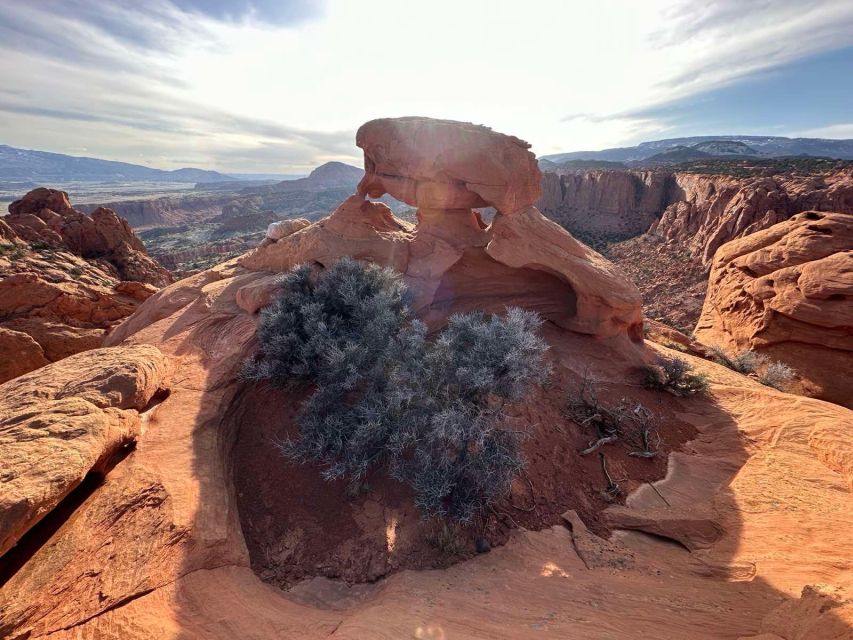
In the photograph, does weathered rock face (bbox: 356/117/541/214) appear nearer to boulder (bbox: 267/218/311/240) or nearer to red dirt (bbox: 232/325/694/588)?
boulder (bbox: 267/218/311/240)

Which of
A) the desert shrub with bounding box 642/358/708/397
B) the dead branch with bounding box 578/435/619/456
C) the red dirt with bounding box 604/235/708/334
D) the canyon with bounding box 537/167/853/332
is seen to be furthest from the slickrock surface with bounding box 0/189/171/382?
the canyon with bounding box 537/167/853/332

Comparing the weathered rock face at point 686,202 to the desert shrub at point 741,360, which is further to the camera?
the weathered rock face at point 686,202

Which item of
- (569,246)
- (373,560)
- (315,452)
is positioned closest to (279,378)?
(315,452)

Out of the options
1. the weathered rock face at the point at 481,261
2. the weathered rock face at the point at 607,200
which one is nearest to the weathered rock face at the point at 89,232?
the weathered rock face at the point at 481,261

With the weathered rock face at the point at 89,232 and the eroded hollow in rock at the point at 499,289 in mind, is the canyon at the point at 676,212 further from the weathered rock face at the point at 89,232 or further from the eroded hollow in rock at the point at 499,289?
the weathered rock face at the point at 89,232

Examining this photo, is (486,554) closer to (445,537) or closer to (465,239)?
(445,537)

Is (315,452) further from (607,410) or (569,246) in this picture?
(569,246)
